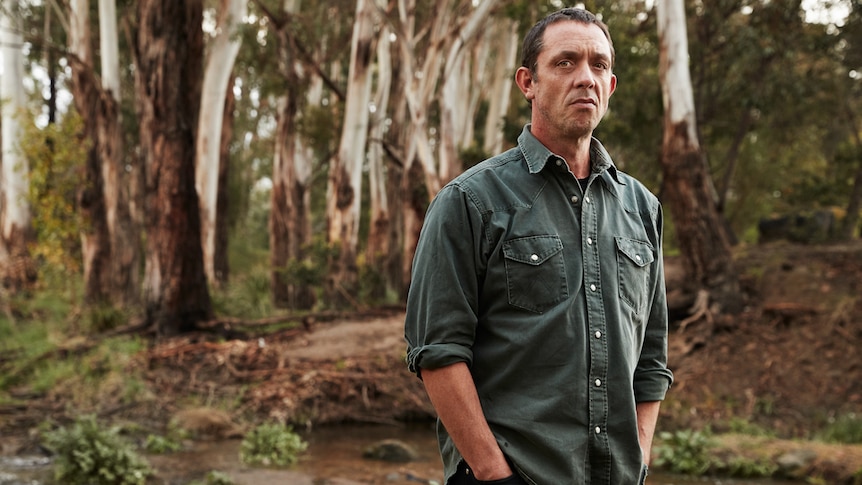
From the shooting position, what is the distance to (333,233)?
16609 millimetres

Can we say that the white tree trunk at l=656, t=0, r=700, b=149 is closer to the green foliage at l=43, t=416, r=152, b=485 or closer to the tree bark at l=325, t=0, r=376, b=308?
the tree bark at l=325, t=0, r=376, b=308

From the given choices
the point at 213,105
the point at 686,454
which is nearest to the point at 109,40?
the point at 213,105

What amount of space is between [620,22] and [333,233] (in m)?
6.08

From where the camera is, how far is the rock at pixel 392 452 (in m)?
8.36

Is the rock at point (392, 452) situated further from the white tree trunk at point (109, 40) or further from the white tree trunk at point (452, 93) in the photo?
the white tree trunk at point (109, 40)

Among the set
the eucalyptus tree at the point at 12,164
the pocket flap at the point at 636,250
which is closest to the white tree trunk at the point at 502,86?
the eucalyptus tree at the point at 12,164

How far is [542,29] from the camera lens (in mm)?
2369

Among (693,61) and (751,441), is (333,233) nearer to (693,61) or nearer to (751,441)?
(693,61)

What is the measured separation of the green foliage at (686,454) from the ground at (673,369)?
526 mm

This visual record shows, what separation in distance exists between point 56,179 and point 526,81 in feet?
47.3

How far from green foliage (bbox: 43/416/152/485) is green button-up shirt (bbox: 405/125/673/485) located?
17.7ft

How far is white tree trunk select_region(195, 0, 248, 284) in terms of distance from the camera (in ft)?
50.6

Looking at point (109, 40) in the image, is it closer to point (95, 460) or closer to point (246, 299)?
point (246, 299)

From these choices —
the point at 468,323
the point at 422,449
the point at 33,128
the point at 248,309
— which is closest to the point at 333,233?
the point at 248,309
